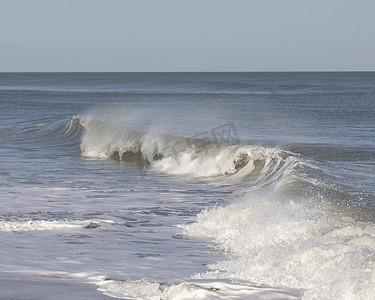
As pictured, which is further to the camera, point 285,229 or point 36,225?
point 36,225

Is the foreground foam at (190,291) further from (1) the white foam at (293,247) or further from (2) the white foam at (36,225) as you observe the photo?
(2) the white foam at (36,225)

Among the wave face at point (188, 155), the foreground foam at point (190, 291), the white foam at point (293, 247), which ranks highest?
the wave face at point (188, 155)

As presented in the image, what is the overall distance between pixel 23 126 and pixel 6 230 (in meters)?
19.0

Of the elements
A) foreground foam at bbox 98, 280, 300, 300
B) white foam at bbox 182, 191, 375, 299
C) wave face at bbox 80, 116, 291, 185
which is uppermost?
wave face at bbox 80, 116, 291, 185

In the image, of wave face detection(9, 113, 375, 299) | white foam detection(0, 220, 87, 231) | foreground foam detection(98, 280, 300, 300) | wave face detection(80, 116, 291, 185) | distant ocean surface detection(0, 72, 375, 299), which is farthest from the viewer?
wave face detection(80, 116, 291, 185)

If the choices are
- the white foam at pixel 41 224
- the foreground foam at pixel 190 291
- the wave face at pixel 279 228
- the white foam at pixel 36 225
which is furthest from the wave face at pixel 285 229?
the white foam at pixel 36 225

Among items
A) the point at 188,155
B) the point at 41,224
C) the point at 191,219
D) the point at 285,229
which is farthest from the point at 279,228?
the point at 188,155

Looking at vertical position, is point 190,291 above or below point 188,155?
below

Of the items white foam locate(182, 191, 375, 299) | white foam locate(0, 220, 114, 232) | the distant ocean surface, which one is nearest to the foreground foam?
the distant ocean surface

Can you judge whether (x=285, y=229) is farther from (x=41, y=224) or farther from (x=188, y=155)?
(x=188, y=155)

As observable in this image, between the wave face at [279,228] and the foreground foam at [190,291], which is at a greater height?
the wave face at [279,228]

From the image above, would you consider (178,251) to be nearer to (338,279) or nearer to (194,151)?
(338,279)

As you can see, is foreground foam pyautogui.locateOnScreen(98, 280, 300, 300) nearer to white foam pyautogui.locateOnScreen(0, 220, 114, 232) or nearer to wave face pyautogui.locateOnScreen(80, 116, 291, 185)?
white foam pyautogui.locateOnScreen(0, 220, 114, 232)

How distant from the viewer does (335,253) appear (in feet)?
17.9
